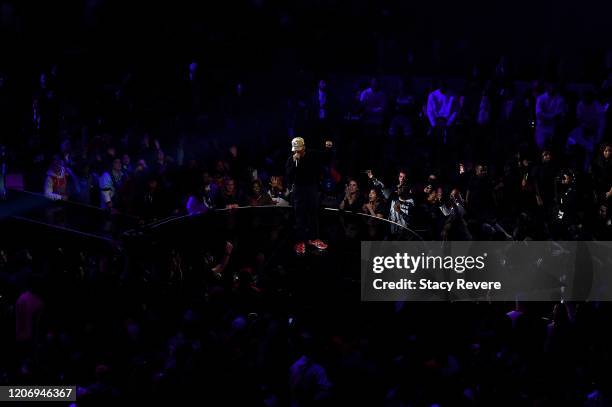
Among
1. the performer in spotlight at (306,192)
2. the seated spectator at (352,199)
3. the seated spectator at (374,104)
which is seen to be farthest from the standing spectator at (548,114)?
the performer in spotlight at (306,192)

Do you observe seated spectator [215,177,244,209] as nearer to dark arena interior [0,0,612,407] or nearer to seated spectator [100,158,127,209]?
dark arena interior [0,0,612,407]

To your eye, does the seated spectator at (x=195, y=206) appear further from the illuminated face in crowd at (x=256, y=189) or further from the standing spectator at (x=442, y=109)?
the standing spectator at (x=442, y=109)

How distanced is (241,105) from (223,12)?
287 cm

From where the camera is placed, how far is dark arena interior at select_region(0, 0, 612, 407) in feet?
26.8

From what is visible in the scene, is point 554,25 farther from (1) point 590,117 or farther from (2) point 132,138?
(2) point 132,138

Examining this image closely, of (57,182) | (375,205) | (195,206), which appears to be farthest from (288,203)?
(57,182)

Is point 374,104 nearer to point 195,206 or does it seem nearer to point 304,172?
point 195,206

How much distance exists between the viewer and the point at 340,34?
1833cm

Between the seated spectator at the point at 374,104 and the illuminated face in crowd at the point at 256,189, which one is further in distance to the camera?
the seated spectator at the point at 374,104

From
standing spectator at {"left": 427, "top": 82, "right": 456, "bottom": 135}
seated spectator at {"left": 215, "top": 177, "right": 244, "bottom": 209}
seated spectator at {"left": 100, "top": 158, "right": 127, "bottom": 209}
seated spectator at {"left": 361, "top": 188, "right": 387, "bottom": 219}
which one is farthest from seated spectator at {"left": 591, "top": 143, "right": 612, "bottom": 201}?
seated spectator at {"left": 100, "top": 158, "right": 127, "bottom": 209}

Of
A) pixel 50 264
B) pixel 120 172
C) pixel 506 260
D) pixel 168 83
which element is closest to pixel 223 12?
pixel 168 83

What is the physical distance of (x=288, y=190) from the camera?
43.1 feet

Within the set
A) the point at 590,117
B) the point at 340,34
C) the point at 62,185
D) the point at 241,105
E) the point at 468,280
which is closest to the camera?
the point at 468,280

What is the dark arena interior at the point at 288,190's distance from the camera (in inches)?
322
